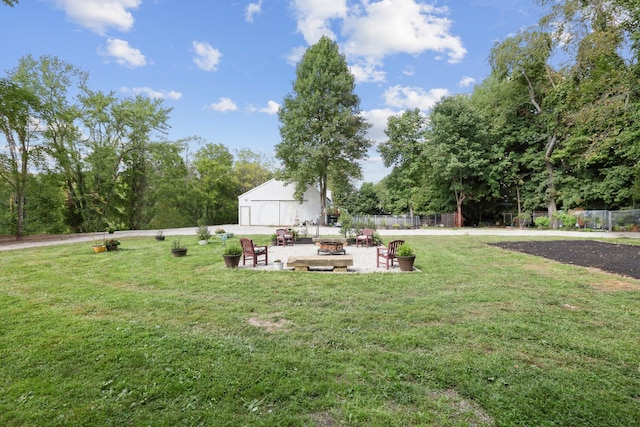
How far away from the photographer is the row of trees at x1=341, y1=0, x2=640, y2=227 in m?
19.7

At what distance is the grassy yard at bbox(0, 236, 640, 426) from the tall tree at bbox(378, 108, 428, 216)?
25.1 meters

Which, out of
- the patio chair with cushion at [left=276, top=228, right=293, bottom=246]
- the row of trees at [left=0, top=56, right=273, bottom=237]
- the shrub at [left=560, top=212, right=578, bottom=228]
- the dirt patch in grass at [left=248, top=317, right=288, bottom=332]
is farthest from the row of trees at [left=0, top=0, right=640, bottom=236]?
the dirt patch in grass at [left=248, top=317, right=288, bottom=332]

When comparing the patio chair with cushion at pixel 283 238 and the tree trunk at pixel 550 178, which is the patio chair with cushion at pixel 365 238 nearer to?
the patio chair with cushion at pixel 283 238

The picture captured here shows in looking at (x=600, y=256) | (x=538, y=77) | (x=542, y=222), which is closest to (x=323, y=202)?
(x=542, y=222)

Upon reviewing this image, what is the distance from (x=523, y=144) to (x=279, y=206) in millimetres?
24082

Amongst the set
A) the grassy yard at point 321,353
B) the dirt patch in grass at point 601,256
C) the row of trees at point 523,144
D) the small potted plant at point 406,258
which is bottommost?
the grassy yard at point 321,353

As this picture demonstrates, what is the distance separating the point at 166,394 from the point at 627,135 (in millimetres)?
27092

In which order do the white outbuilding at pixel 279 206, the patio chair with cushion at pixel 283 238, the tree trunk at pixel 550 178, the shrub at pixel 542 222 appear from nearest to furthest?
the patio chair with cushion at pixel 283 238
the shrub at pixel 542 222
the tree trunk at pixel 550 178
the white outbuilding at pixel 279 206

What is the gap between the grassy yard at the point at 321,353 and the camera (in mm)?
2379

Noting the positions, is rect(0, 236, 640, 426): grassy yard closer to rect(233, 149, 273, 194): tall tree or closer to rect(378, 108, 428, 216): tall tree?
rect(378, 108, 428, 216): tall tree

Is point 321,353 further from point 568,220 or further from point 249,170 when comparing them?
point 249,170

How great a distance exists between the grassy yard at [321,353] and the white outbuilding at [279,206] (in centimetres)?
2327

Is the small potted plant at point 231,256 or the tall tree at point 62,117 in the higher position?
the tall tree at point 62,117

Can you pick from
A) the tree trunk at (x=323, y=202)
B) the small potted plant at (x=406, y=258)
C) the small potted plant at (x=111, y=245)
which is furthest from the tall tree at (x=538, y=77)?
the small potted plant at (x=111, y=245)
